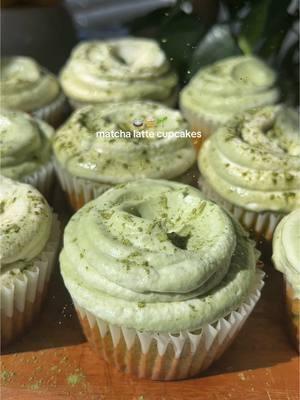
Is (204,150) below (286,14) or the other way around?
below

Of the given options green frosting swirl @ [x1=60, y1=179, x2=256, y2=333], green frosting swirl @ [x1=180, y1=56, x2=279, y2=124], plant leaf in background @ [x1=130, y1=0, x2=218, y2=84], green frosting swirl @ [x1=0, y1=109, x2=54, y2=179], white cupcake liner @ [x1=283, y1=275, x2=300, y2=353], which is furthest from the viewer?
green frosting swirl @ [x1=180, y1=56, x2=279, y2=124]

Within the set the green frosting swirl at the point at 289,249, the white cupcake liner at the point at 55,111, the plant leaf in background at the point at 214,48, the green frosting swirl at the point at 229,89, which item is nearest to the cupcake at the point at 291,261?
the green frosting swirl at the point at 289,249

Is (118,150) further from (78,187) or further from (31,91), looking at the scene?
(31,91)

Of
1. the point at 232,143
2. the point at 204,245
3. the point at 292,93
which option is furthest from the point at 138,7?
the point at 204,245

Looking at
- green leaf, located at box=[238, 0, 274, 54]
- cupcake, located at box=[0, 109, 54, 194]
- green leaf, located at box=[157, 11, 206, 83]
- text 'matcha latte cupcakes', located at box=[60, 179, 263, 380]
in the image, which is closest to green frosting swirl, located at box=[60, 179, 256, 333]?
text 'matcha latte cupcakes', located at box=[60, 179, 263, 380]

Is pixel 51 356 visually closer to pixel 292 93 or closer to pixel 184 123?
pixel 184 123

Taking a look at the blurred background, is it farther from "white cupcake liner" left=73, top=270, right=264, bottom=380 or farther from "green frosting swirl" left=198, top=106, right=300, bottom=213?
"white cupcake liner" left=73, top=270, right=264, bottom=380
